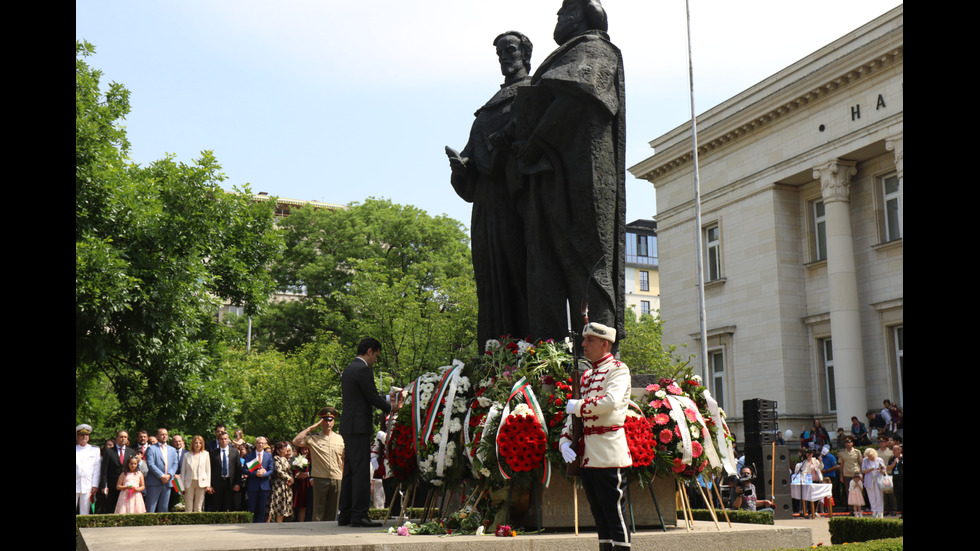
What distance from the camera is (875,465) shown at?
2084 centimetres

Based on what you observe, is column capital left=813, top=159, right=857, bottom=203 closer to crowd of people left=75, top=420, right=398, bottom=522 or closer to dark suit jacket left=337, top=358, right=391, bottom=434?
crowd of people left=75, top=420, right=398, bottom=522

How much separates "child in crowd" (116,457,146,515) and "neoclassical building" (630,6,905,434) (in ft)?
73.8

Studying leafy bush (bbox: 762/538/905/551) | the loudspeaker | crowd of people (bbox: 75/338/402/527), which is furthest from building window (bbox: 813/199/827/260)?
leafy bush (bbox: 762/538/905/551)

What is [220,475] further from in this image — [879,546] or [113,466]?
[879,546]

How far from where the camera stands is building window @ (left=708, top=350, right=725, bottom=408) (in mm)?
39500

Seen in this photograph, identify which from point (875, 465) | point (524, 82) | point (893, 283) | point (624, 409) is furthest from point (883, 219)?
point (624, 409)

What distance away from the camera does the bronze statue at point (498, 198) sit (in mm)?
10297

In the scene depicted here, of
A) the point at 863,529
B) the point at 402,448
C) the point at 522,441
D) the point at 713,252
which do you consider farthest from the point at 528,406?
the point at 713,252

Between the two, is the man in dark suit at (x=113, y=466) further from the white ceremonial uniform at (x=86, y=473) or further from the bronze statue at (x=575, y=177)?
the bronze statue at (x=575, y=177)

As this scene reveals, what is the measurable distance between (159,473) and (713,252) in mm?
28906

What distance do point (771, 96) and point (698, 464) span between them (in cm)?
3114

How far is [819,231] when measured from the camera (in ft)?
123

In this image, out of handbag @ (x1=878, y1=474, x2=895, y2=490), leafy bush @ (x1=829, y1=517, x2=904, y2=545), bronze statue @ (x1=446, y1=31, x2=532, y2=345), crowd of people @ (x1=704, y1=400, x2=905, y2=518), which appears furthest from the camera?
handbag @ (x1=878, y1=474, x2=895, y2=490)

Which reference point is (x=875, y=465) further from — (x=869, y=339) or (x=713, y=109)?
(x=713, y=109)
